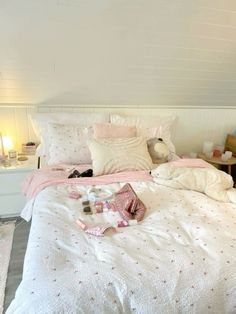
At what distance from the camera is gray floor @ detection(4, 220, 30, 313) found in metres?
1.46

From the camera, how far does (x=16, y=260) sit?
1.70 meters

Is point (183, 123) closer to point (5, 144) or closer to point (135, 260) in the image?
point (5, 144)

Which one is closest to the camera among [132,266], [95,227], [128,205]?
[132,266]

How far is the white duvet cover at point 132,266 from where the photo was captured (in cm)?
81

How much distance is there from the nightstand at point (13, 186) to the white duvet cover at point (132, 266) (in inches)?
33.7

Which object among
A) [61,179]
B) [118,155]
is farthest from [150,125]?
[61,179]

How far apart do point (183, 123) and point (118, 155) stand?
1361mm

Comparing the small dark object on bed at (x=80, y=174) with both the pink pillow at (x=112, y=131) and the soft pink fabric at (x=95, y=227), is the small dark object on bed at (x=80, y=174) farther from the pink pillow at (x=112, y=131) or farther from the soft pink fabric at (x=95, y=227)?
the soft pink fabric at (x=95, y=227)

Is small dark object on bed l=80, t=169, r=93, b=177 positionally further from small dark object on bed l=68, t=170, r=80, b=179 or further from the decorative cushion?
the decorative cushion

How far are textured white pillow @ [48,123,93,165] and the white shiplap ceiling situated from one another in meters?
Result: 0.46

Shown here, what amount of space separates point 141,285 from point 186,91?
2.22 meters

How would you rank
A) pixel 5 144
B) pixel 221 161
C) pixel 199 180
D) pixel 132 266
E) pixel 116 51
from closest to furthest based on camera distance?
pixel 132 266 < pixel 199 180 < pixel 116 51 < pixel 5 144 < pixel 221 161

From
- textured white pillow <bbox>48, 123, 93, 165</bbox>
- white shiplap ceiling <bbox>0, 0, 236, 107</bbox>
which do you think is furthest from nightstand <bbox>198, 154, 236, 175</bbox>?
textured white pillow <bbox>48, 123, 93, 165</bbox>

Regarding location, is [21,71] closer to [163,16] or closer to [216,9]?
[163,16]
